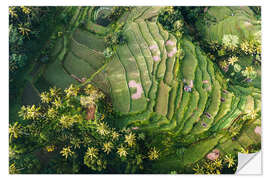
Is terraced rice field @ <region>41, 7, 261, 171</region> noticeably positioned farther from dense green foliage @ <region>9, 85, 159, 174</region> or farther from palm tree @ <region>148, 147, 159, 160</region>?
dense green foliage @ <region>9, 85, 159, 174</region>

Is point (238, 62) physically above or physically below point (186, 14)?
below

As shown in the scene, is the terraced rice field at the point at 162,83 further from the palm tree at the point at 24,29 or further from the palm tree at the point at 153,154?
the palm tree at the point at 24,29

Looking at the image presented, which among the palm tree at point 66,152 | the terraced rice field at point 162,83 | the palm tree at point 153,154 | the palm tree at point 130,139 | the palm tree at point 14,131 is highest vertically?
the terraced rice field at point 162,83

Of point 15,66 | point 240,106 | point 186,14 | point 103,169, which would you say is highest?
point 186,14

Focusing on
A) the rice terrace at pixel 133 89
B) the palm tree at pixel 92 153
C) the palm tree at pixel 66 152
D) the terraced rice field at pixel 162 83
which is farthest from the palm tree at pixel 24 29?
the palm tree at pixel 92 153

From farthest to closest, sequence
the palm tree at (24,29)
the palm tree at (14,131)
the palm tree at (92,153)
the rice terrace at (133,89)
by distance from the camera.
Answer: the palm tree at (24,29) < the rice terrace at (133,89) < the palm tree at (92,153) < the palm tree at (14,131)

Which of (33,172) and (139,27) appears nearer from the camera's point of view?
(33,172)

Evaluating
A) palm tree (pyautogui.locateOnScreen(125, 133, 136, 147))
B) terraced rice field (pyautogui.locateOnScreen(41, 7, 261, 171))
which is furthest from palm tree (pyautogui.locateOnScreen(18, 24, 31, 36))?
palm tree (pyautogui.locateOnScreen(125, 133, 136, 147))
